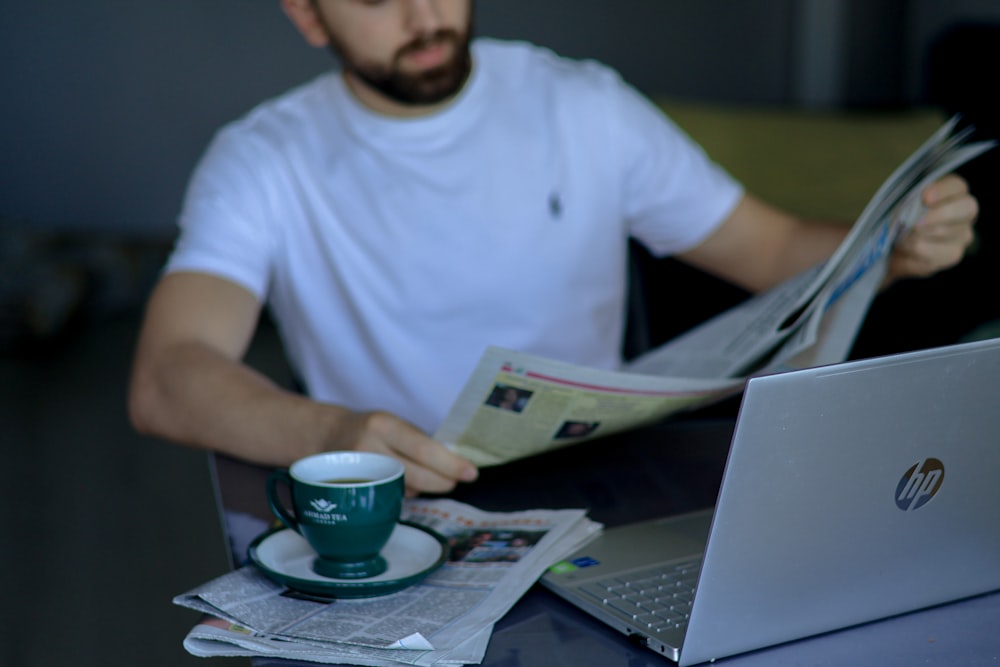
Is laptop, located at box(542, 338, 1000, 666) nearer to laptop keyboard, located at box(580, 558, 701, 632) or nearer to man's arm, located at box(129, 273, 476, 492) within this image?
laptop keyboard, located at box(580, 558, 701, 632)

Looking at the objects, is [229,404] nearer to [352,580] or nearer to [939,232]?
[352,580]

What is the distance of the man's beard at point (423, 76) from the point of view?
149cm

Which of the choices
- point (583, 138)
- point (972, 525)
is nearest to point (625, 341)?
point (583, 138)

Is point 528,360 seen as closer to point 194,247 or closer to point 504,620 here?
point 504,620

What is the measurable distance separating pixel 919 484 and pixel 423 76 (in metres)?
0.98

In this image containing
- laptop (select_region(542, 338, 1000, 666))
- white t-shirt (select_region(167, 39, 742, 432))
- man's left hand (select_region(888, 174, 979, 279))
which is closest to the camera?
laptop (select_region(542, 338, 1000, 666))

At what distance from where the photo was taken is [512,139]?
1578 millimetres

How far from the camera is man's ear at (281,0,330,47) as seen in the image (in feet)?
5.22

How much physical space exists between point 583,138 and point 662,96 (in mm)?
3195

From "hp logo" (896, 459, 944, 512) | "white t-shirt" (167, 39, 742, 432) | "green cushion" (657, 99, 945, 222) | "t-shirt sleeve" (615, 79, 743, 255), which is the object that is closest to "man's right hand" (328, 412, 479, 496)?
"hp logo" (896, 459, 944, 512)

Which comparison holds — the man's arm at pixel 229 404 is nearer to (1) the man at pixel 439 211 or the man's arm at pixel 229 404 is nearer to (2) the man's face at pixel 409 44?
(1) the man at pixel 439 211

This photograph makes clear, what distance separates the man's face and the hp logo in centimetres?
97

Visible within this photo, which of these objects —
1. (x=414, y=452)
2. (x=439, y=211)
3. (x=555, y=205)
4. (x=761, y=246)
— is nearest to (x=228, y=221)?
(x=439, y=211)

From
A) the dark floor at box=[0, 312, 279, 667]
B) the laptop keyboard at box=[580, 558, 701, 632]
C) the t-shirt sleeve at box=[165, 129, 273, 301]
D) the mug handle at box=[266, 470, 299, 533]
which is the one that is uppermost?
the t-shirt sleeve at box=[165, 129, 273, 301]
